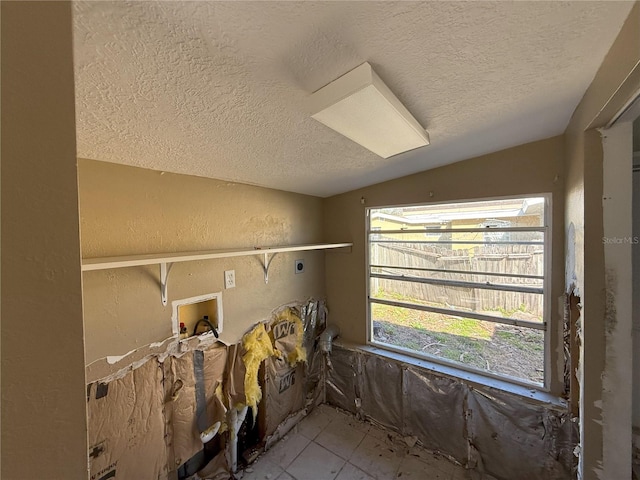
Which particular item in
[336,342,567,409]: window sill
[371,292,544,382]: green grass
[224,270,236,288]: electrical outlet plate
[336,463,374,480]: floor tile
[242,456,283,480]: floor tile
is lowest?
[336,463,374,480]: floor tile

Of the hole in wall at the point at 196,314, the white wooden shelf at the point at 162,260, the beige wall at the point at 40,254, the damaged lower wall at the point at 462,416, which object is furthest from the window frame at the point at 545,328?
the beige wall at the point at 40,254

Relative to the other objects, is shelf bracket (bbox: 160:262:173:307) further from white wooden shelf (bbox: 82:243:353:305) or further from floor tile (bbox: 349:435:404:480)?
floor tile (bbox: 349:435:404:480)

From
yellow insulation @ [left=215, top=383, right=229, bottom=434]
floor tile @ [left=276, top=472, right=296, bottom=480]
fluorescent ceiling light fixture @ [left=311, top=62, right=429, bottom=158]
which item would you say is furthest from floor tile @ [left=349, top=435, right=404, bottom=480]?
fluorescent ceiling light fixture @ [left=311, top=62, right=429, bottom=158]

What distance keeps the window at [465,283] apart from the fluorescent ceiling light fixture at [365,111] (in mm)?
1168

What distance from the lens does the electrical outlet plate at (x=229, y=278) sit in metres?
1.87

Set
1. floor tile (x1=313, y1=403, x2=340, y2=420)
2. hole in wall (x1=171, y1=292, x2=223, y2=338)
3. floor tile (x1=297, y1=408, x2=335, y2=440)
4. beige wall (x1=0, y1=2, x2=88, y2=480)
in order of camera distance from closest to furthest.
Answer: beige wall (x1=0, y1=2, x2=88, y2=480) → hole in wall (x1=171, y1=292, x2=223, y2=338) → floor tile (x1=297, y1=408, x2=335, y2=440) → floor tile (x1=313, y1=403, x2=340, y2=420)

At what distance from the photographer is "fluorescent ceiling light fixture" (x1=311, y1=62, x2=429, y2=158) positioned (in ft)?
2.84

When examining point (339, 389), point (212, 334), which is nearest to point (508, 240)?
point (339, 389)

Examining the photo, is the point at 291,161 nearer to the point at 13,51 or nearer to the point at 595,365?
the point at 13,51

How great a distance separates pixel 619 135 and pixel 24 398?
6.63 ft

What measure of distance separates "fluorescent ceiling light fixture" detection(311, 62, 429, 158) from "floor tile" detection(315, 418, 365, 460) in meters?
2.51

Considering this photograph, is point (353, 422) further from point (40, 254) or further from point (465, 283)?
point (40, 254)

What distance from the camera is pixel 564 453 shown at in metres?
1.61

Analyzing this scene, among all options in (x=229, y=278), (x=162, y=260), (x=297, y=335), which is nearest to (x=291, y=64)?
(x=162, y=260)
